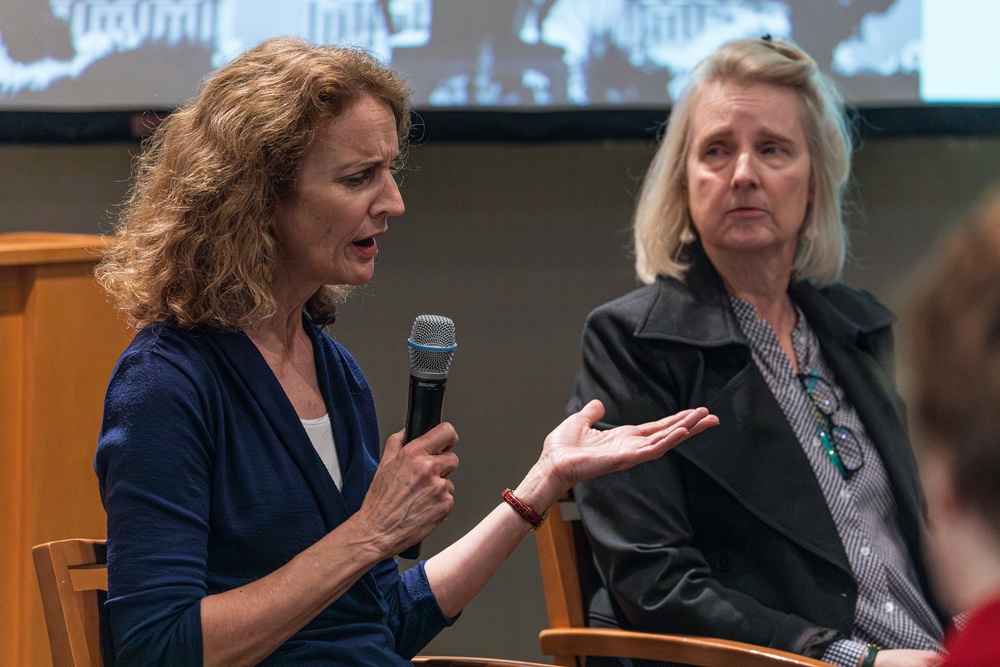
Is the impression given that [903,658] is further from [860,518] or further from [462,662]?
[462,662]

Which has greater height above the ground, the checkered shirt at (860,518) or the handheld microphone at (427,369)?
the handheld microphone at (427,369)

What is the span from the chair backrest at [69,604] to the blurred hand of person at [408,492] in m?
0.36

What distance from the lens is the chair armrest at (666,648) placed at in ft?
5.74

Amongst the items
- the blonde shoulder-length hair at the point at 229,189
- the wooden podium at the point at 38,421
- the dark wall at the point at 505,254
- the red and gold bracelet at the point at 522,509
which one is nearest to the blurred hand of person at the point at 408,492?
the red and gold bracelet at the point at 522,509

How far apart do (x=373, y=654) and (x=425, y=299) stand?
6.20 feet

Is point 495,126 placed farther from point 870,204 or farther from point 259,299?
point 259,299

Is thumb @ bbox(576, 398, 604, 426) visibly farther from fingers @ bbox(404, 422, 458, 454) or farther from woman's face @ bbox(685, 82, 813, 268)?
woman's face @ bbox(685, 82, 813, 268)

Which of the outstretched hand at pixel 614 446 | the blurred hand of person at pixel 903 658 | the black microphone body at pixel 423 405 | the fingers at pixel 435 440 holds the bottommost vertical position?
the blurred hand of person at pixel 903 658

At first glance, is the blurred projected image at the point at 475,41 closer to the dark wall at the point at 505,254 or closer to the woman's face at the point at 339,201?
the dark wall at the point at 505,254

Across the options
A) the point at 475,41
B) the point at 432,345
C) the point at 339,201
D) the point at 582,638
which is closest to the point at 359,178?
the point at 339,201

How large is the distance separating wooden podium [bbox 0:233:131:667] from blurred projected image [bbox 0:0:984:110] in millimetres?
1345

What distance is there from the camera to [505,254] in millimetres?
3369

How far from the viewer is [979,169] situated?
3281 millimetres

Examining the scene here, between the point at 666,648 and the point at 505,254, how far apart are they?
5.64ft
